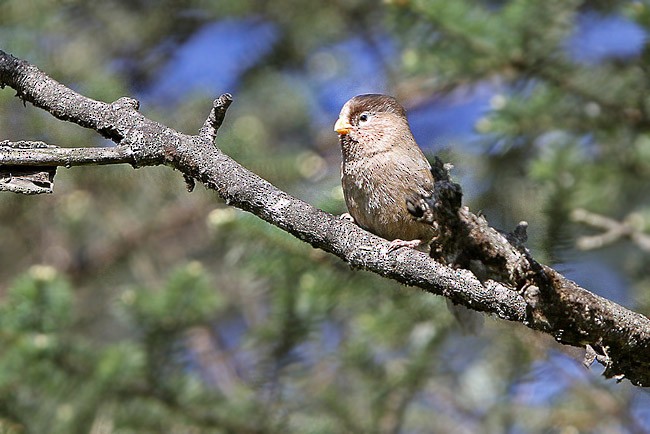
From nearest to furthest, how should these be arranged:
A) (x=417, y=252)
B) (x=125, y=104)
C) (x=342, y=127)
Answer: (x=417, y=252), (x=125, y=104), (x=342, y=127)

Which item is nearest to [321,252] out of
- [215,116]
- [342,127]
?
[342,127]

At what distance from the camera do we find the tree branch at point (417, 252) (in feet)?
5.23

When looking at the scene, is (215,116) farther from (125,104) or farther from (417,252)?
(417,252)

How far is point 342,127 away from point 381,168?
31 centimetres

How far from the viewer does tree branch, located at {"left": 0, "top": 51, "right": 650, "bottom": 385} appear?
159 centimetres

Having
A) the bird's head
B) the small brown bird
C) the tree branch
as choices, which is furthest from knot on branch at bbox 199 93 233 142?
the bird's head

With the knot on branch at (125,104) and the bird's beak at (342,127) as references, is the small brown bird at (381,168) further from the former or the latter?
the knot on branch at (125,104)

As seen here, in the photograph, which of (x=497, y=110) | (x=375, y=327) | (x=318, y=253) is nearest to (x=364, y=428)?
(x=375, y=327)

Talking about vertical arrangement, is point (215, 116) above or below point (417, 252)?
above

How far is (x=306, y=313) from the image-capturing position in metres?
3.59

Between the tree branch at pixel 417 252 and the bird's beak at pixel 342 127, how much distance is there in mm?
1388

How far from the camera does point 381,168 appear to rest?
3023 millimetres

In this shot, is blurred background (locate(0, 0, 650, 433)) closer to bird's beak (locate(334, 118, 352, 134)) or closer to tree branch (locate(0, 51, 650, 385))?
bird's beak (locate(334, 118, 352, 134))

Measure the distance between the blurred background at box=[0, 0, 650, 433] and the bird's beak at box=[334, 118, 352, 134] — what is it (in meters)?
0.22
